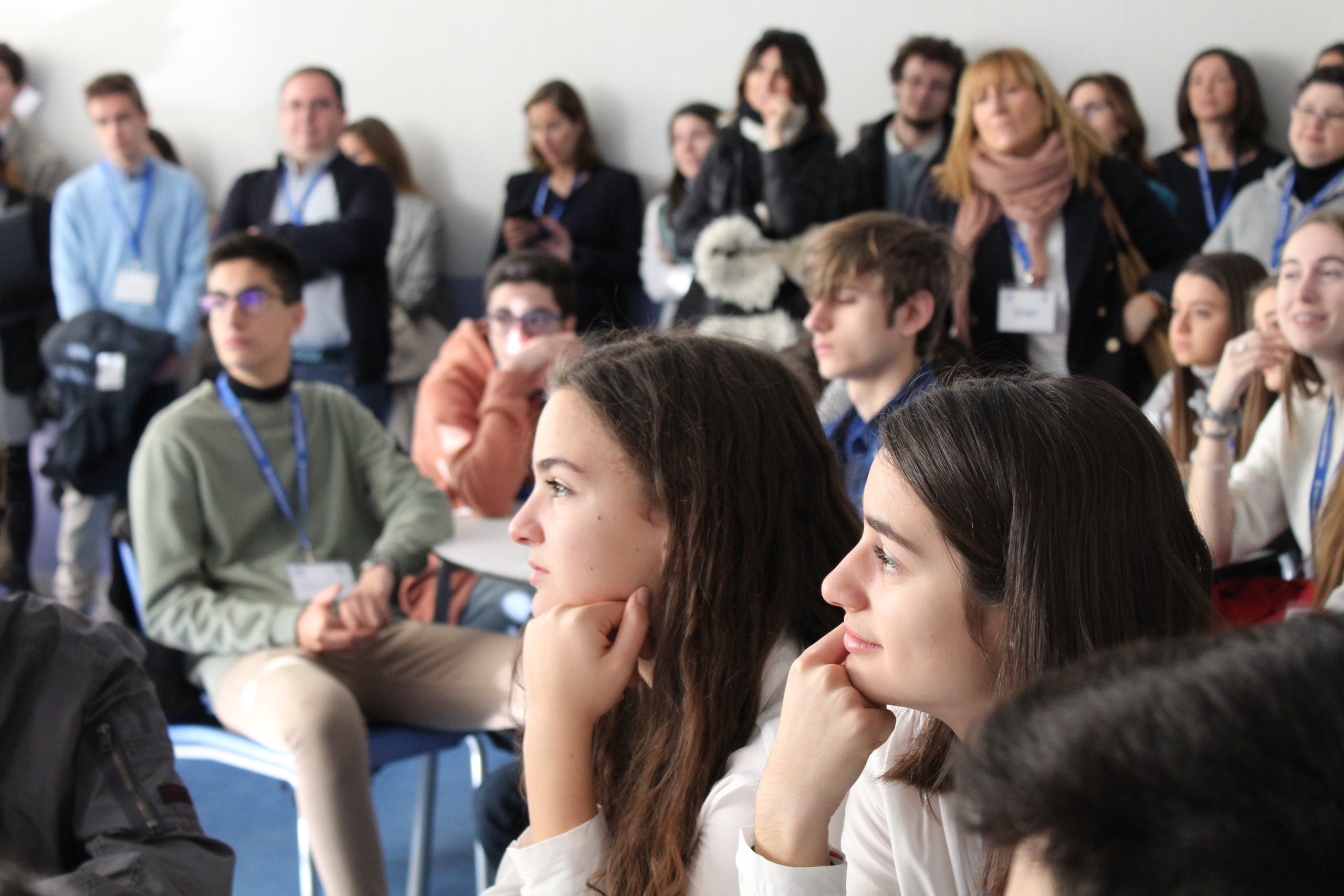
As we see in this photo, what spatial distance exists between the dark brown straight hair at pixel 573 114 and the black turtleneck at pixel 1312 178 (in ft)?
9.01

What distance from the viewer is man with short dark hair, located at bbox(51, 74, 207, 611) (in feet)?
14.9

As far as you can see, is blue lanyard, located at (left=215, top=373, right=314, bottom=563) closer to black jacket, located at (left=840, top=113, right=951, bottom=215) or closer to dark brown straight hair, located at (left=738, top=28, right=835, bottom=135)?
dark brown straight hair, located at (left=738, top=28, right=835, bottom=135)

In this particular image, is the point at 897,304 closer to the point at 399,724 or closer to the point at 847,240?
the point at 847,240

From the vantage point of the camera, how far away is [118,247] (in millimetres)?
4602

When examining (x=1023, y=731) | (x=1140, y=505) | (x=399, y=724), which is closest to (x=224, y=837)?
(x=399, y=724)

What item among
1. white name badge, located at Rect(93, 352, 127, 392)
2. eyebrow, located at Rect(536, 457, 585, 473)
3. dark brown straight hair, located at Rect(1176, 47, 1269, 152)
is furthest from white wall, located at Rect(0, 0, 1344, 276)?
eyebrow, located at Rect(536, 457, 585, 473)

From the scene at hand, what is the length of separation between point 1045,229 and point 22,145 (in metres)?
5.16

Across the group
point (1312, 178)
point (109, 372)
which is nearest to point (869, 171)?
point (1312, 178)

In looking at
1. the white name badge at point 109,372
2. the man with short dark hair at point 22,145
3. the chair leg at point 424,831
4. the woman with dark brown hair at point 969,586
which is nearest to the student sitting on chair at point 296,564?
the chair leg at point 424,831

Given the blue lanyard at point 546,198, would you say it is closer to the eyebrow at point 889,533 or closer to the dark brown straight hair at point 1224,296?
the dark brown straight hair at point 1224,296

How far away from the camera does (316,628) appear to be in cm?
217

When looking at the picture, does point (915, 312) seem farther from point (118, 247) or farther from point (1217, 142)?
point (118, 247)

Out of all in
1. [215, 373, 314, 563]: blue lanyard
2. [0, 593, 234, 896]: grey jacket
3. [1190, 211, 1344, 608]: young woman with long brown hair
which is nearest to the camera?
[0, 593, 234, 896]: grey jacket

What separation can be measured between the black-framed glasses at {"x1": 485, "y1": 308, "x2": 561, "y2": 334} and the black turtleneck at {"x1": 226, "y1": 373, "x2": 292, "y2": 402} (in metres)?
0.78
